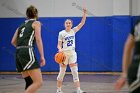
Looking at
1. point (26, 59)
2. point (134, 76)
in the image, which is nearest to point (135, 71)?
point (134, 76)

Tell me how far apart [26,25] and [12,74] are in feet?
28.7

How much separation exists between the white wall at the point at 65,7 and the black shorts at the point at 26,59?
846 centimetres

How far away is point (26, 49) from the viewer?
679 cm

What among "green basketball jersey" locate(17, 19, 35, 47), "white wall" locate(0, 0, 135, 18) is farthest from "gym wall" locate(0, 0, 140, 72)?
"green basketball jersey" locate(17, 19, 35, 47)

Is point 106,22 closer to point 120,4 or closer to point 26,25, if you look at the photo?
point 120,4

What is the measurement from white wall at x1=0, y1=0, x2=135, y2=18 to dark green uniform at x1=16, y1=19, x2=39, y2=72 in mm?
8325

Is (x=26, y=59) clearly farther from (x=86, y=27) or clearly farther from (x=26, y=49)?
(x=86, y=27)

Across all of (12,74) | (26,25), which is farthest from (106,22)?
(26,25)

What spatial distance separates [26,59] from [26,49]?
202 millimetres

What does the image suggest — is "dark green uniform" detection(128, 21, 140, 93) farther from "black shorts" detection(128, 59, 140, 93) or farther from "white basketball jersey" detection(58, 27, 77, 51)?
"white basketball jersey" detection(58, 27, 77, 51)

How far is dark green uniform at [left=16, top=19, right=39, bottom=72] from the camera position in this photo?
6.72m

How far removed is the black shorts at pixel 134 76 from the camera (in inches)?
150

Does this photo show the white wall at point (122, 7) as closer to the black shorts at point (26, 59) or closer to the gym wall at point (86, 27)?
the gym wall at point (86, 27)

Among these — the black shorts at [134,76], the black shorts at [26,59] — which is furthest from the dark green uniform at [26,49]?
the black shorts at [134,76]
